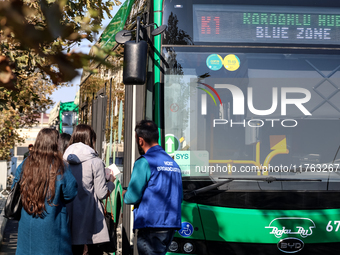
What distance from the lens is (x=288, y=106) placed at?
4332 mm

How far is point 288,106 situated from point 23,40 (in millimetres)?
3643

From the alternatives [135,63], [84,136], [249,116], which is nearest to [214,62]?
[249,116]

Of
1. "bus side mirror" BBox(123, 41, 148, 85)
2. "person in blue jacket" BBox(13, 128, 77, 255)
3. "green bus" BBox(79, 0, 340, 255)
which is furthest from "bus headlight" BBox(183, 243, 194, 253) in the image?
"bus side mirror" BBox(123, 41, 148, 85)

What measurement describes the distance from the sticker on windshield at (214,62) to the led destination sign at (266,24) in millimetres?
174

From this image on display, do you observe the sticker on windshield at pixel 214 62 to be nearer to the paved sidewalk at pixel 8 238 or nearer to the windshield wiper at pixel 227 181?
the windshield wiper at pixel 227 181

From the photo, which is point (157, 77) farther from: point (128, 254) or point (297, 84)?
point (128, 254)

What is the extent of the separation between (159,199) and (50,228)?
904 millimetres

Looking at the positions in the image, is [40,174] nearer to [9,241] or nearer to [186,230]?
[186,230]

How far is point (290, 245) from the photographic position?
4102mm

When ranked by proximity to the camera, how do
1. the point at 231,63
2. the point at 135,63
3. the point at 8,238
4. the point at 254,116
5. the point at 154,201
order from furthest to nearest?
the point at 8,238 < the point at 231,63 < the point at 254,116 < the point at 135,63 < the point at 154,201

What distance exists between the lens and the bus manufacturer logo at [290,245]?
4086mm

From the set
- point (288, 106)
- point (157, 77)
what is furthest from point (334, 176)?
point (157, 77)

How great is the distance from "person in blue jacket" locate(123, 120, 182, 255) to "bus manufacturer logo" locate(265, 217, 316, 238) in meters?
1.07

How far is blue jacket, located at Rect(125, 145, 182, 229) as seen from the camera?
349 cm
